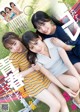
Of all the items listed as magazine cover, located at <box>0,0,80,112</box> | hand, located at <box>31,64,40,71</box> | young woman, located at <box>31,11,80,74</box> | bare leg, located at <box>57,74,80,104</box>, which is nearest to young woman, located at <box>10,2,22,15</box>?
magazine cover, located at <box>0,0,80,112</box>

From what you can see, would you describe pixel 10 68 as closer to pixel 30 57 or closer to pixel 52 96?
pixel 30 57

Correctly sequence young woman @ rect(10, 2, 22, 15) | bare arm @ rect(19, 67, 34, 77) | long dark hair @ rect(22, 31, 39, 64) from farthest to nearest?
young woman @ rect(10, 2, 22, 15) < bare arm @ rect(19, 67, 34, 77) < long dark hair @ rect(22, 31, 39, 64)

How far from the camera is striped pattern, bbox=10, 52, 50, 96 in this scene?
1.59 metres

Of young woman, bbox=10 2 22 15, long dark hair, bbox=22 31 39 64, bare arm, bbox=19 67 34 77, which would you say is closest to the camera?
long dark hair, bbox=22 31 39 64

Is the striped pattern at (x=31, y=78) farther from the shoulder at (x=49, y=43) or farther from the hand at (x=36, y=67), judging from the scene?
the shoulder at (x=49, y=43)

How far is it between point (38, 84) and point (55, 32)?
0.30 metres

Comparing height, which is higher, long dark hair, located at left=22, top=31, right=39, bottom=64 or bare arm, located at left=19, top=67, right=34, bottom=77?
long dark hair, located at left=22, top=31, right=39, bottom=64

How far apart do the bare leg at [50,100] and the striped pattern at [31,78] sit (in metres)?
0.03

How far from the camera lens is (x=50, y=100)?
156cm

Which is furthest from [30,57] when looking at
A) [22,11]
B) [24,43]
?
[22,11]

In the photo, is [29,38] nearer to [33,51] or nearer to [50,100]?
[33,51]

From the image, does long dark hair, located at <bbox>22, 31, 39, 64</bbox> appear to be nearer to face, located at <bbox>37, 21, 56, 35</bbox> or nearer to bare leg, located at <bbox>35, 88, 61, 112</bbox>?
face, located at <bbox>37, 21, 56, 35</bbox>

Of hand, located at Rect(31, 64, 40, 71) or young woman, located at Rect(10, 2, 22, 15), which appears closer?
hand, located at Rect(31, 64, 40, 71)

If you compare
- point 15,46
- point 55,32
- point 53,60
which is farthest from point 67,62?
point 15,46
